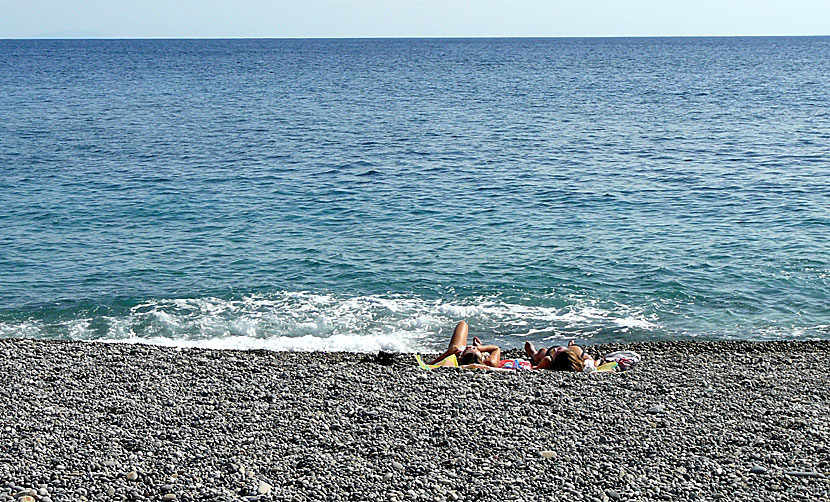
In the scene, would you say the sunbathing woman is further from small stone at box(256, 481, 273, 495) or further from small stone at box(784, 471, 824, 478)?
small stone at box(256, 481, 273, 495)

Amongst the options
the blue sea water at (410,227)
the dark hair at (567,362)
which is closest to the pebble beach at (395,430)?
the dark hair at (567,362)

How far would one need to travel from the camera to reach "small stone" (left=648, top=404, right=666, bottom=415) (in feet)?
34.0

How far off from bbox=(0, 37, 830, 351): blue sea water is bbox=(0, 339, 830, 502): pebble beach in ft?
13.2

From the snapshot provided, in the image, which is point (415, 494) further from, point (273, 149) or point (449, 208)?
point (273, 149)

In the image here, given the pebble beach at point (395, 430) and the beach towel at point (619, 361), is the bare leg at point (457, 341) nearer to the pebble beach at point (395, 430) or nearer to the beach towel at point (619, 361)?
the pebble beach at point (395, 430)

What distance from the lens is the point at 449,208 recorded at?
2539 centimetres

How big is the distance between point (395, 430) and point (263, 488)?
1.94m

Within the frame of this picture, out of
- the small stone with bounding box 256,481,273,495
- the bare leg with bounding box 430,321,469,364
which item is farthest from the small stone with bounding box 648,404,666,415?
the small stone with bounding box 256,481,273,495

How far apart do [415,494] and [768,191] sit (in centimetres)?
2310

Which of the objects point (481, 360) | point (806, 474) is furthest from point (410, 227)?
point (806, 474)

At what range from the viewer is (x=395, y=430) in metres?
9.85

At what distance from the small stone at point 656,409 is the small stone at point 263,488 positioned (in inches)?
192

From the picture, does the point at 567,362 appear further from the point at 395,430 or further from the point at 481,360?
the point at 395,430

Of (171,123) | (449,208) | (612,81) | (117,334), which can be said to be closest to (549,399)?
(117,334)
